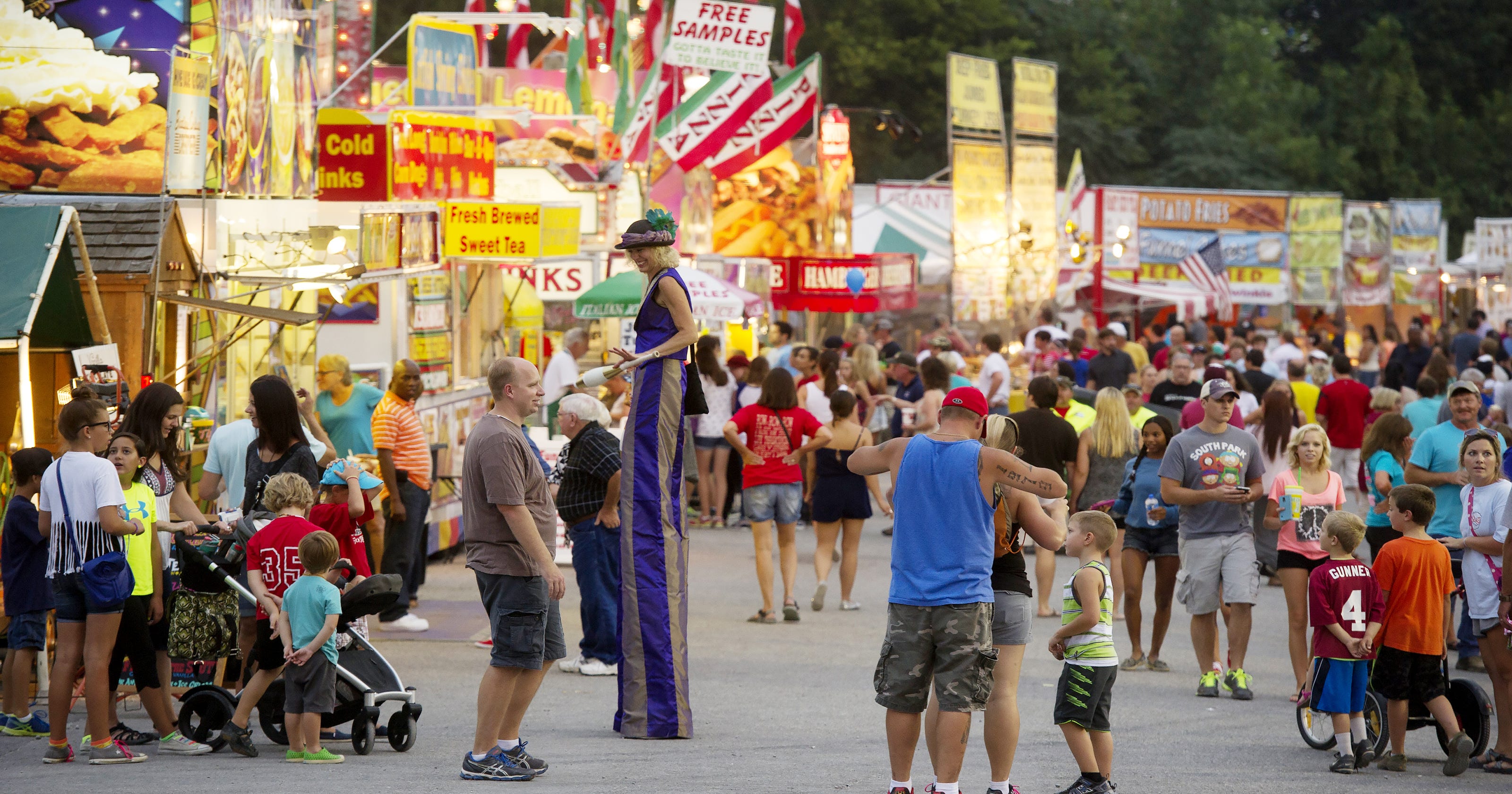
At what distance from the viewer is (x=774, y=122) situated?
21250 millimetres

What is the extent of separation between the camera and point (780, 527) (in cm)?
1235

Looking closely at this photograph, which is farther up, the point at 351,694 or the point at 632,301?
the point at 632,301

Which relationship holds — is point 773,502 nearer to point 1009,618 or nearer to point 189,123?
point 189,123

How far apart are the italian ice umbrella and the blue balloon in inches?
338

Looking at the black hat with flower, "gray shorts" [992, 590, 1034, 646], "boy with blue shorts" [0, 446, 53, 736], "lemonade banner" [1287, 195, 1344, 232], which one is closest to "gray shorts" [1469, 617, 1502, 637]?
"gray shorts" [992, 590, 1034, 646]

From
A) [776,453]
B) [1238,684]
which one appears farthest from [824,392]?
[1238,684]

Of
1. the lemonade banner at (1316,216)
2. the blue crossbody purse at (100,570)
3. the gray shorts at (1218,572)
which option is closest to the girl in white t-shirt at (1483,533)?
the gray shorts at (1218,572)

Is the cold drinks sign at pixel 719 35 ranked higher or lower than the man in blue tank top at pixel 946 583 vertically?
higher

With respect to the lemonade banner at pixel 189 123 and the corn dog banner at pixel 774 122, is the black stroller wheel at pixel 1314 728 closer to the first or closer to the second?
the lemonade banner at pixel 189 123

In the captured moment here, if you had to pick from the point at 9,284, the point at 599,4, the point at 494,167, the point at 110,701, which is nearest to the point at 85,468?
the point at 110,701

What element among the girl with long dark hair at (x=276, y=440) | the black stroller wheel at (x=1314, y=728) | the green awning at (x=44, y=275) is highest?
the green awning at (x=44, y=275)

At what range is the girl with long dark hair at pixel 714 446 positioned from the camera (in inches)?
682

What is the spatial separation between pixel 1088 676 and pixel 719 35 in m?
12.2

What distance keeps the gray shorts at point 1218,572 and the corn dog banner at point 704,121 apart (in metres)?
11.5
